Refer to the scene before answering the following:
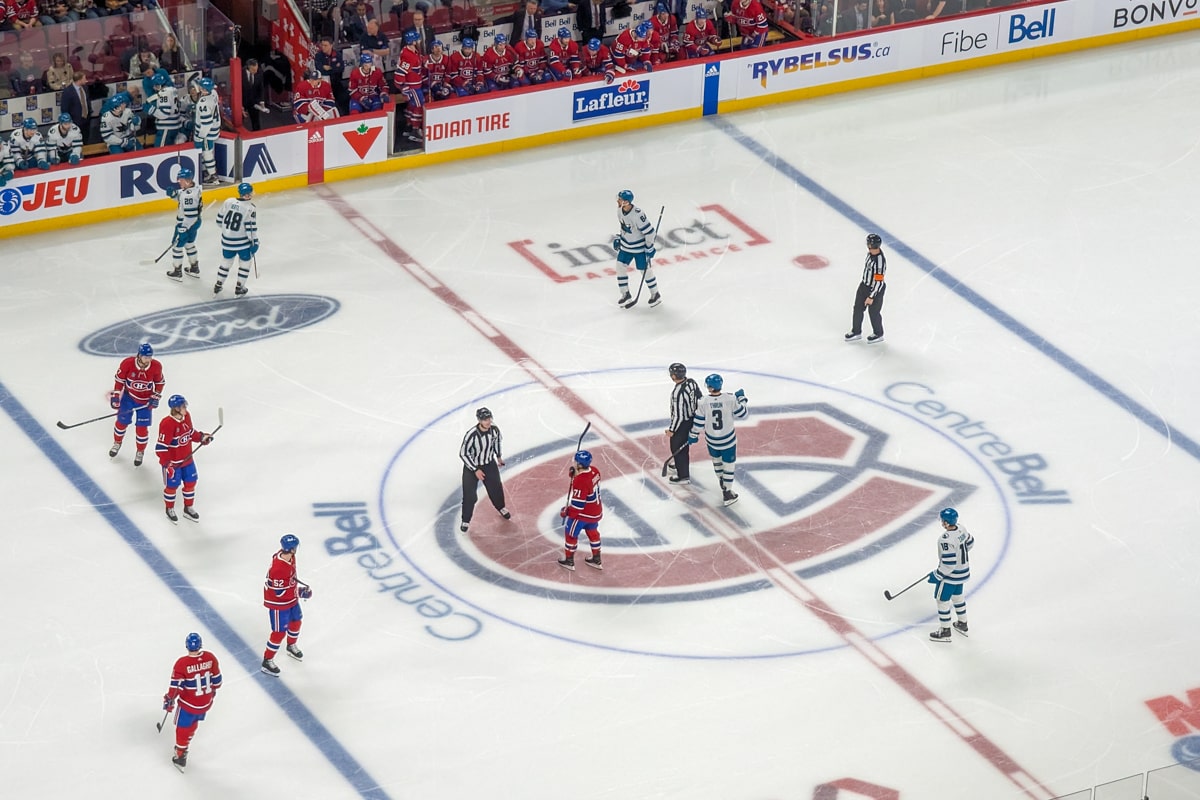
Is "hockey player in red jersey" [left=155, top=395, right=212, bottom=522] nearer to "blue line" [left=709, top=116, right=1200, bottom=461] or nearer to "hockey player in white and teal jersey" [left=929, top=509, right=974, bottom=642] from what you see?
"hockey player in white and teal jersey" [left=929, top=509, right=974, bottom=642]

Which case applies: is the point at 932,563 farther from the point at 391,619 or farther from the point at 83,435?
the point at 83,435

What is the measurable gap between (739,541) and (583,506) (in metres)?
1.73

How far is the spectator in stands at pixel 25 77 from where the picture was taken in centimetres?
2416

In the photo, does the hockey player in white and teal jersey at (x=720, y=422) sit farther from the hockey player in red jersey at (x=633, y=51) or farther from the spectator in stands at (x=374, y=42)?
the spectator in stands at (x=374, y=42)

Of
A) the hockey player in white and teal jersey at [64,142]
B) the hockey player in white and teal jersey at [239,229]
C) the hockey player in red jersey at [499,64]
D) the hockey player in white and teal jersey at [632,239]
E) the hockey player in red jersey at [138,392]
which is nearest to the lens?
the hockey player in red jersey at [138,392]

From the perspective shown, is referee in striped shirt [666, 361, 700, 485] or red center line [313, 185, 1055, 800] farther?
referee in striped shirt [666, 361, 700, 485]

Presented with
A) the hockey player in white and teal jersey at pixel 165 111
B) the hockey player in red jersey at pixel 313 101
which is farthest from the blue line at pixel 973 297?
the hockey player in white and teal jersey at pixel 165 111

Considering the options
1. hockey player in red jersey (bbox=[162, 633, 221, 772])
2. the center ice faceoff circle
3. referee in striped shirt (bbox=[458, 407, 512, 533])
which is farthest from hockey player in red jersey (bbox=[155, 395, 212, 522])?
hockey player in red jersey (bbox=[162, 633, 221, 772])

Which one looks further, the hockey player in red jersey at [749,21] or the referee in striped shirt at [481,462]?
the hockey player in red jersey at [749,21]

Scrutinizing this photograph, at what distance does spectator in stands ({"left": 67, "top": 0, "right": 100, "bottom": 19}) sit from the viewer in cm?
2538

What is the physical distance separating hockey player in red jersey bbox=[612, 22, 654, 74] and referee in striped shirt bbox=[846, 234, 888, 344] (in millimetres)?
6212

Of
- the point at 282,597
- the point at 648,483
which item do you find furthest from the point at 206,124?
the point at 282,597

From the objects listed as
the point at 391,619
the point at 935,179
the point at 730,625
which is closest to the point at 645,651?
the point at 730,625

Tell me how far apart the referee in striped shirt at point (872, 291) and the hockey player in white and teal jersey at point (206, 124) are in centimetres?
757
